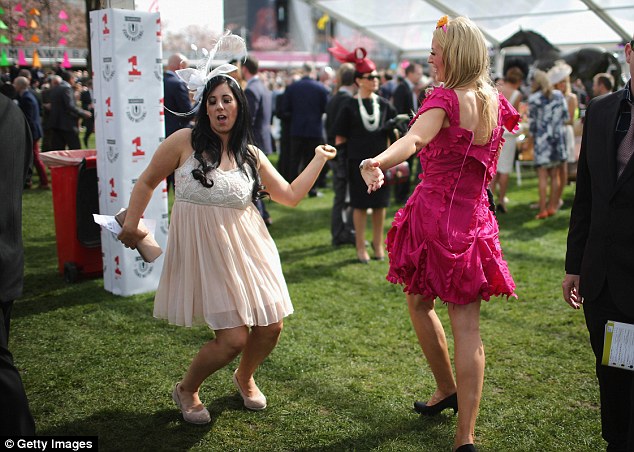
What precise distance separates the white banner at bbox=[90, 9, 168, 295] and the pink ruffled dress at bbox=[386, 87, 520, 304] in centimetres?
303

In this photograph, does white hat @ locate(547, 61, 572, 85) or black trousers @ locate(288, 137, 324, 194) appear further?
black trousers @ locate(288, 137, 324, 194)

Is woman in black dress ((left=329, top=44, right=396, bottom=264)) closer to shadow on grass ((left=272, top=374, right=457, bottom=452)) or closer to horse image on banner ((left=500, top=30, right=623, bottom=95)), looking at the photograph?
shadow on grass ((left=272, top=374, right=457, bottom=452))

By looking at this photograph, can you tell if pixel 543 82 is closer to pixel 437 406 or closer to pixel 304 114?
pixel 304 114

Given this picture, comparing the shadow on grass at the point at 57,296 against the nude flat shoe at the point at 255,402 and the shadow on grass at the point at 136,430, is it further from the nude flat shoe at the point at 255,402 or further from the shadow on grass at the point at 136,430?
the nude flat shoe at the point at 255,402

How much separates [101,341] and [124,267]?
1042mm

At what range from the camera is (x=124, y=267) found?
17.9ft

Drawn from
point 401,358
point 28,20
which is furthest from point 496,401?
point 28,20

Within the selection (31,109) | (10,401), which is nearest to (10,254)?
(10,401)

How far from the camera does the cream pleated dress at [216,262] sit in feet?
10.4

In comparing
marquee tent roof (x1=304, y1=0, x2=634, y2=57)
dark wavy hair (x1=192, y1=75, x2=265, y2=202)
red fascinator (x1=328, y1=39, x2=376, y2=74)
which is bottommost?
dark wavy hair (x1=192, y1=75, x2=265, y2=202)

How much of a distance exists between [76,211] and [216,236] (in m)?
3.06

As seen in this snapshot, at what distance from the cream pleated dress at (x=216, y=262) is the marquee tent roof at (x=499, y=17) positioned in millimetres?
11513

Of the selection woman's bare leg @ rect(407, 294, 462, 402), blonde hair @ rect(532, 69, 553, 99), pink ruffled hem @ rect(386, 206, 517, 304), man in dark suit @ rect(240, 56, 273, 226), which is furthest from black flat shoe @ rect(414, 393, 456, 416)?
blonde hair @ rect(532, 69, 553, 99)

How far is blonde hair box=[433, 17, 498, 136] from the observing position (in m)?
2.79
